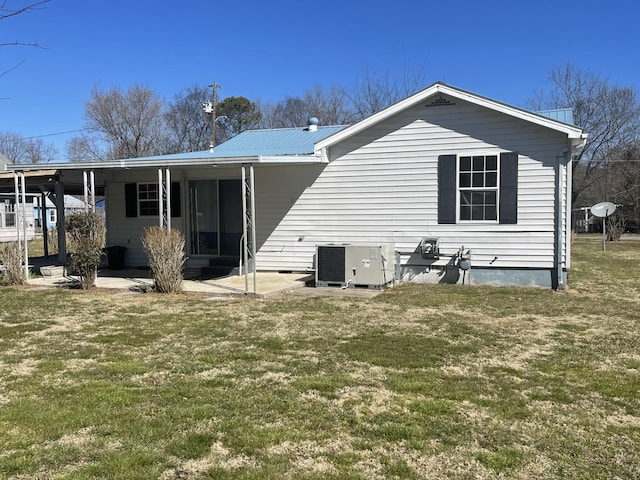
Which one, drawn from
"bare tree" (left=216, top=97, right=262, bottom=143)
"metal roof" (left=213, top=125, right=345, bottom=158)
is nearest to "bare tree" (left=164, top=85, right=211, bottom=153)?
"bare tree" (left=216, top=97, right=262, bottom=143)

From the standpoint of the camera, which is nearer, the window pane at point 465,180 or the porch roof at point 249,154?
the porch roof at point 249,154

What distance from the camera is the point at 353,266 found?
10211 millimetres

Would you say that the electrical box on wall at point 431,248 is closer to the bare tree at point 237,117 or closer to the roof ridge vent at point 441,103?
the roof ridge vent at point 441,103

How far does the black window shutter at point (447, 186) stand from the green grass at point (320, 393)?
3.01 metres

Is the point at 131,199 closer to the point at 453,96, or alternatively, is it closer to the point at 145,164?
the point at 145,164

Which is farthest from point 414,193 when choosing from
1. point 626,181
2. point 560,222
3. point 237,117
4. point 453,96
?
point 237,117

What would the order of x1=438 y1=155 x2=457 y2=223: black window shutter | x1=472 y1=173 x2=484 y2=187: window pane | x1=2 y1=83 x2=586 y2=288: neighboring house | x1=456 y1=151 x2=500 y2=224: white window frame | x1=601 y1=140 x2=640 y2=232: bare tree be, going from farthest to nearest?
1. x1=601 y1=140 x2=640 y2=232: bare tree
2. x1=438 y1=155 x2=457 y2=223: black window shutter
3. x1=472 y1=173 x2=484 y2=187: window pane
4. x1=456 y1=151 x2=500 y2=224: white window frame
5. x1=2 y1=83 x2=586 y2=288: neighboring house

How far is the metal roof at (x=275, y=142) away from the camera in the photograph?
42.8ft

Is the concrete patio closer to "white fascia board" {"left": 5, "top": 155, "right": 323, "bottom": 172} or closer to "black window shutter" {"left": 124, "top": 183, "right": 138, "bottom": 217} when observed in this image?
"black window shutter" {"left": 124, "top": 183, "right": 138, "bottom": 217}

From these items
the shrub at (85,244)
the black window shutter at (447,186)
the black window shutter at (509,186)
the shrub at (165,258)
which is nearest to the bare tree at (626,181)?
the black window shutter at (509,186)

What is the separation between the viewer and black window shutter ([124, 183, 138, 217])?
44.9 feet

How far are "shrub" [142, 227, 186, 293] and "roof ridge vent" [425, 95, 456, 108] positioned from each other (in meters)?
5.57

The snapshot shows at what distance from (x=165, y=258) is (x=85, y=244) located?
6.13 ft

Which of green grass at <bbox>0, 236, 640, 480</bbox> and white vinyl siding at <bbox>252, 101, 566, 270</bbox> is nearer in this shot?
green grass at <bbox>0, 236, 640, 480</bbox>
